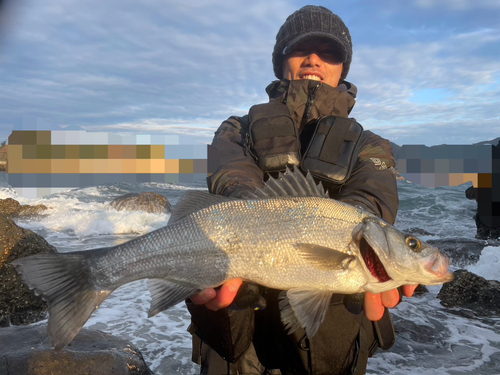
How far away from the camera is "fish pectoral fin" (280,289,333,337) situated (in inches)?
95.4

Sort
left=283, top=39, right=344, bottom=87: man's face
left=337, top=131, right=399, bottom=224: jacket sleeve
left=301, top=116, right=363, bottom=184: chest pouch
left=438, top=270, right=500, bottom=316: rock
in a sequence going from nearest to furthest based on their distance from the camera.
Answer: left=337, top=131, right=399, bottom=224: jacket sleeve → left=301, top=116, right=363, bottom=184: chest pouch → left=283, top=39, right=344, bottom=87: man's face → left=438, top=270, right=500, bottom=316: rock

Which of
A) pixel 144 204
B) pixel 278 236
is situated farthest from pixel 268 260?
pixel 144 204

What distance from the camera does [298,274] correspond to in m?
2.50

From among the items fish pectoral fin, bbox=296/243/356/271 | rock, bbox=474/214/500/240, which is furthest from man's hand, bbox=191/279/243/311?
rock, bbox=474/214/500/240

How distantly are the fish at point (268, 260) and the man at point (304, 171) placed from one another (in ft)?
0.65

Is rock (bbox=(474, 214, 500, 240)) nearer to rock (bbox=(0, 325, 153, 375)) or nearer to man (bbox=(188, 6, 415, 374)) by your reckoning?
man (bbox=(188, 6, 415, 374))

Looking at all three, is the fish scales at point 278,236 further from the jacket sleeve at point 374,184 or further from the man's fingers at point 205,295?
the jacket sleeve at point 374,184

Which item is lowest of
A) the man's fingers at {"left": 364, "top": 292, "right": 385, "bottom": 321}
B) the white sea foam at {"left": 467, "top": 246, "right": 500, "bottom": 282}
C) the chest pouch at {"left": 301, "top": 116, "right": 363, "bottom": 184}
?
the white sea foam at {"left": 467, "top": 246, "right": 500, "bottom": 282}

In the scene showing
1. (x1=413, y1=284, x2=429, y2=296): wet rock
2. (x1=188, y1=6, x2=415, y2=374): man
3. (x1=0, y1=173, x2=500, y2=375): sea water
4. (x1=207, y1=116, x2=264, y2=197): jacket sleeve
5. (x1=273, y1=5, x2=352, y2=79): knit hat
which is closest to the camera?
(x1=188, y1=6, x2=415, y2=374): man

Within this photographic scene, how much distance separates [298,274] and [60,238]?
39.6 feet

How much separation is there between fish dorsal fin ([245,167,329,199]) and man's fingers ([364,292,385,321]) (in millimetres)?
825

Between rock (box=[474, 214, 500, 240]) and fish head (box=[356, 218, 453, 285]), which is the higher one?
fish head (box=[356, 218, 453, 285])

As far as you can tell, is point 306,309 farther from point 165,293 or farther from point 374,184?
point 374,184

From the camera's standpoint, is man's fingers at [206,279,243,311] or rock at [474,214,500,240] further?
rock at [474,214,500,240]
